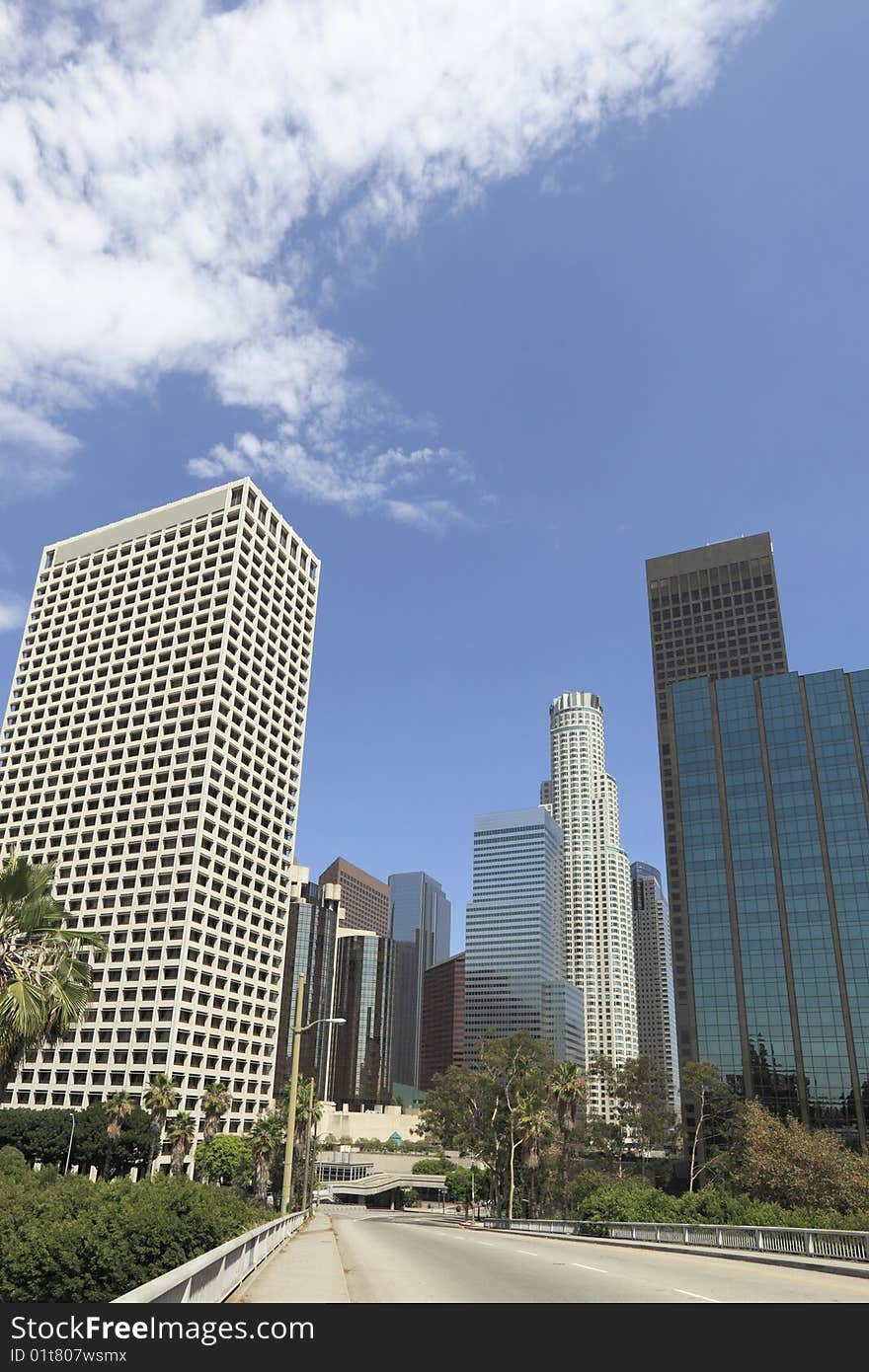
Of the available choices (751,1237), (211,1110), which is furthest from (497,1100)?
(751,1237)

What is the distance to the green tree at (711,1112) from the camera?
313ft

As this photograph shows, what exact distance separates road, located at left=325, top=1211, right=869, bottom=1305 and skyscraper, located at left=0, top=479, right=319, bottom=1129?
95.9 meters

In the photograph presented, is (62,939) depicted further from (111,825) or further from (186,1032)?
(111,825)

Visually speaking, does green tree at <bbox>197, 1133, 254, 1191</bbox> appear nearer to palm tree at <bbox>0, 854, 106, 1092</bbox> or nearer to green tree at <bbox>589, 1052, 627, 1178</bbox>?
green tree at <bbox>589, 1052, 627, 1178</bbox>

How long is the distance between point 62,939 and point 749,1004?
339ft

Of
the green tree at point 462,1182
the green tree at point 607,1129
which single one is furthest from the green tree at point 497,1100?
the green tree at point 462,1182

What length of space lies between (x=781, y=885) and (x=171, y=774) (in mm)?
81710

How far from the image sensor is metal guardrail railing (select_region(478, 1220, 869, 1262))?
76.4 ft

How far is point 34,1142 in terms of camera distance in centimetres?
8425

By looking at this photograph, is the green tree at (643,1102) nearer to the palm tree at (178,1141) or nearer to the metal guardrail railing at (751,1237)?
the palm tree at (178,1141)

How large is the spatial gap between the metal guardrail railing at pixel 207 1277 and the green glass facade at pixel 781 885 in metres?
101

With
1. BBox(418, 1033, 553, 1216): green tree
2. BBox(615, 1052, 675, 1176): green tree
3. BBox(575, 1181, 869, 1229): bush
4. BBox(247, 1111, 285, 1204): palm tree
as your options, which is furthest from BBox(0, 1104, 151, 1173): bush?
BBox(575, 1181, 869, 1229): bush

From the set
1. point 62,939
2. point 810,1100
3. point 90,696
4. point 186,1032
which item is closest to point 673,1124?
point 810,1100
